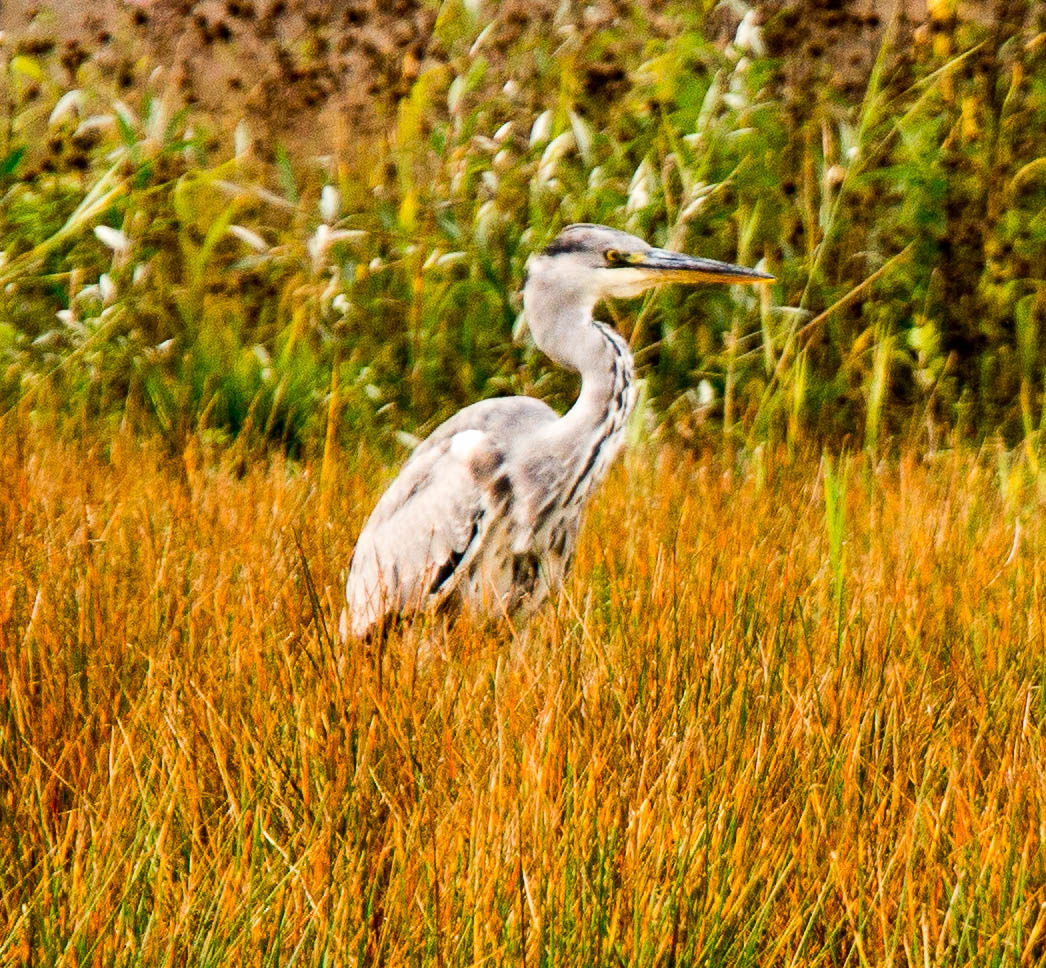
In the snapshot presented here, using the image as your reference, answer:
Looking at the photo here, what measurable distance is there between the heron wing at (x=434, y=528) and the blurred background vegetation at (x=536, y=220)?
1.19 metres

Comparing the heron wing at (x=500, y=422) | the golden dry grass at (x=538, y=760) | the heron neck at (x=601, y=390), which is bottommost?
the golden dry grass at (x=538, y=760)

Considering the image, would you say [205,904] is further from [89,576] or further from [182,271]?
[182,271]

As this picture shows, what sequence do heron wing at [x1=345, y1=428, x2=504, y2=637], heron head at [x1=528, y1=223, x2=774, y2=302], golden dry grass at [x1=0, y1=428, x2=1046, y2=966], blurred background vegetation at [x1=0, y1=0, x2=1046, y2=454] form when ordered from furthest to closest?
blurred background vegetation at [x1=0, y1=0, x2=1046, y2=454]
heron head at [x1=528, y1=223, x2=774, y2=302]
heron wing at [x1=345, y1=428, x2=504, y2=637]
golden dry grass at [x1=0, y1=428, x2=1046, y2=966]

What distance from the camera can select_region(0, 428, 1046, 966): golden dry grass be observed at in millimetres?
1497

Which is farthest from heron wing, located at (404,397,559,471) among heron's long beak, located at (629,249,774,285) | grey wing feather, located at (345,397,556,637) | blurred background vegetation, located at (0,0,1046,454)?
blurred background vegetation, located at (0,0,1046,454)

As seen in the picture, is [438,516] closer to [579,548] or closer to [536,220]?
[579,548]

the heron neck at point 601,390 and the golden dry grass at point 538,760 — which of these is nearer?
the golden dry grass at point 538,760

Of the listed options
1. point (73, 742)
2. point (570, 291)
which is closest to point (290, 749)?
point (73, 742)

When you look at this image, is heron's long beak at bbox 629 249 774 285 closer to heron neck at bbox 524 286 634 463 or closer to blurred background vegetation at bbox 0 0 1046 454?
heron neck at bbox 524 286 634 463

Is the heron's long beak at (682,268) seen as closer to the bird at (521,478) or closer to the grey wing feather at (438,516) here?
the bird at (521,478)

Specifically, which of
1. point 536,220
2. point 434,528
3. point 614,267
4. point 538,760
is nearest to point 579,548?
point 434,528

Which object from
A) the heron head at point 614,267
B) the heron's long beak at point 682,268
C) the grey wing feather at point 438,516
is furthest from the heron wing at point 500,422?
the heron's long beak at point 682,268

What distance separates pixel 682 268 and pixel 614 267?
0.15 m

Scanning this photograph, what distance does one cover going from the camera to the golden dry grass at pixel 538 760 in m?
1.50
